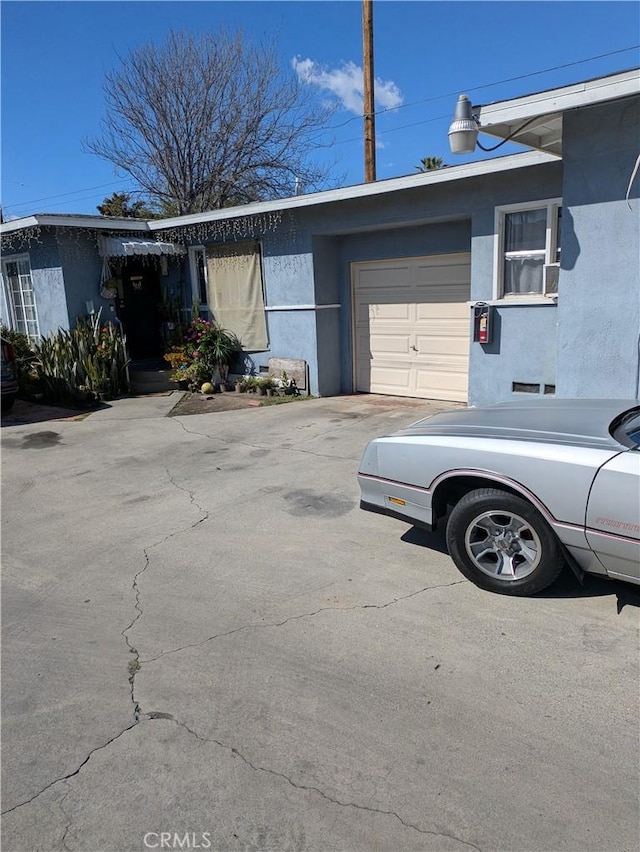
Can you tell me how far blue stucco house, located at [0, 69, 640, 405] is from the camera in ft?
19.9

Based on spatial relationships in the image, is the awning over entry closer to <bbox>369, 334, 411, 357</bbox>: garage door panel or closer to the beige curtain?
the beige curtain

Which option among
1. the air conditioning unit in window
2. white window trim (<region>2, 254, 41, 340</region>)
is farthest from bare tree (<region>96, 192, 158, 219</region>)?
the air conditioning unit in window

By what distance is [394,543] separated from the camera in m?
4.59

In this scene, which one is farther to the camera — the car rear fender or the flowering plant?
the flowering plant

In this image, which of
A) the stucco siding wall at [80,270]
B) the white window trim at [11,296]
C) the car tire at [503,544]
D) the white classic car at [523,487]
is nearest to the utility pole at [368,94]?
the stucco siding wall at [80,270]

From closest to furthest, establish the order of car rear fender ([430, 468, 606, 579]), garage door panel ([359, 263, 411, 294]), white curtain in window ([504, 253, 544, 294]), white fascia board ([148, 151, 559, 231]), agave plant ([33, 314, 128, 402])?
car rear fender ([430, 468, 606, 579]), white fascia board ([148, 151, 559, 231]), white curtain in window ([504, 253, 544, 294]), garage door panel ([359, 263, 411, 294]), agave plant ([33, 314, 128, 402])

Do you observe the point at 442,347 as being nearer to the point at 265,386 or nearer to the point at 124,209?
the point at 265,386

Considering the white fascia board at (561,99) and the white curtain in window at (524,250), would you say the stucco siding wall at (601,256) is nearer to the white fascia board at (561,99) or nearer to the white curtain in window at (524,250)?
the white fascia board at (561,99)

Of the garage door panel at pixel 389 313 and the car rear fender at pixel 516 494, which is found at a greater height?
the garage door panel at pixel 389 313

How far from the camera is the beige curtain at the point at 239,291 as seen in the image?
11.5 meters

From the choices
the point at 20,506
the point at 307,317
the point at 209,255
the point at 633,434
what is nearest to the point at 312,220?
the point at 307,317

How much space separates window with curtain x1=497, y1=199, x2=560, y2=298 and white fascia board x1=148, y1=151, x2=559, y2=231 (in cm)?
60

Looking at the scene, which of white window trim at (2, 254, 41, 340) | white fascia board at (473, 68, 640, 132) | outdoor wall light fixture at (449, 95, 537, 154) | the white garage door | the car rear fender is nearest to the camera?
the car rear fender

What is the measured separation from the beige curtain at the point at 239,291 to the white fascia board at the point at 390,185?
70 centimetres
